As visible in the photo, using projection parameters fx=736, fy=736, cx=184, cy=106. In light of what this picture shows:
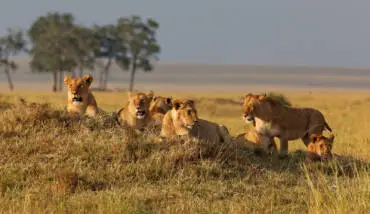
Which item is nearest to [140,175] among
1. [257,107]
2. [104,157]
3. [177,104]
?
→ [104,157]

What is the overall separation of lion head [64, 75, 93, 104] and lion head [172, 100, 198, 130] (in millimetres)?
2011

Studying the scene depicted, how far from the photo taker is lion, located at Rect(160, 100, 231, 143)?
9.26m

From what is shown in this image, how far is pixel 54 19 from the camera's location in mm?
80875

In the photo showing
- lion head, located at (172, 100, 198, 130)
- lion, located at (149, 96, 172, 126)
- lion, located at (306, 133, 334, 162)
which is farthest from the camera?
lion, located at (149, 96, 172, 126)

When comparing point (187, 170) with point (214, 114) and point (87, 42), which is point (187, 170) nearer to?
point (214, 114)

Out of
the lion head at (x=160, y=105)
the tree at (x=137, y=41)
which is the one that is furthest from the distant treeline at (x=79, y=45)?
the lion head at (x=160, y=105)

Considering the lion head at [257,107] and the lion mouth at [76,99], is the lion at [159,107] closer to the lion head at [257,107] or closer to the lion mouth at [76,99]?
the lion mouth at [76,99]

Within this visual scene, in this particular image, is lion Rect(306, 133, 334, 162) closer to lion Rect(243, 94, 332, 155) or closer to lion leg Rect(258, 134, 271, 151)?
lion Rect(243, 94, 332, 155)

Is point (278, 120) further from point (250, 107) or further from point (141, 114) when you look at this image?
point (141, 114)

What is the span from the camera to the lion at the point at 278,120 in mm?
10766

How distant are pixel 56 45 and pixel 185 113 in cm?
6885

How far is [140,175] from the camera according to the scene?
870cm

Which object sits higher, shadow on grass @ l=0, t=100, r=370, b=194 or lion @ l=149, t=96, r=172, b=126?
lion @ l=149, t=96, r=172, b=126

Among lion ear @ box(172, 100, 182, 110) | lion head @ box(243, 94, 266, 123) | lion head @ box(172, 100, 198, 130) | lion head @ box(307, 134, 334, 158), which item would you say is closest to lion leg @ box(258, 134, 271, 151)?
lion head @ box(243, 94, 266, 123)
